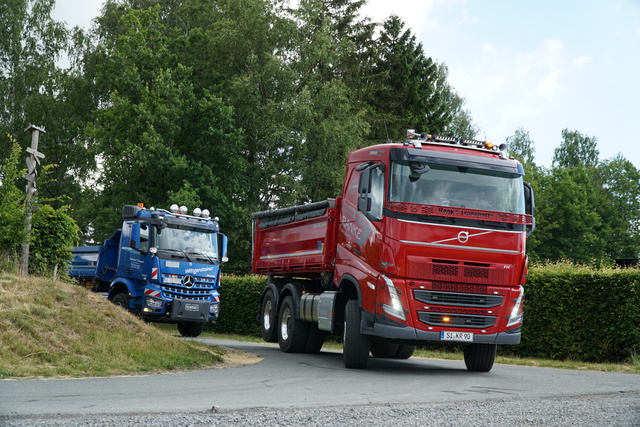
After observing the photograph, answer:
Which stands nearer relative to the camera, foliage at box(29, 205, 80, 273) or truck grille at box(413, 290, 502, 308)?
truck grille at box(413, 290, 502, 308)

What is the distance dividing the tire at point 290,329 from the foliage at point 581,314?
6018 millimetres

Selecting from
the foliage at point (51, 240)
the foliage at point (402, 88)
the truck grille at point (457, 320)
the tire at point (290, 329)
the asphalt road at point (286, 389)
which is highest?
the foliage at point (402, 88)

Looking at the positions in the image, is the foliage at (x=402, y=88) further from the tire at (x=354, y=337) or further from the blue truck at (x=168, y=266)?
the tire at (x=354, y=337)

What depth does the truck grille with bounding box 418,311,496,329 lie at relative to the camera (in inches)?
480

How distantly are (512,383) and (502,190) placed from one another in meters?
A: 3.16

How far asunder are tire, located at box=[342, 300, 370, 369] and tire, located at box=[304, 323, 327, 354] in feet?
11.6

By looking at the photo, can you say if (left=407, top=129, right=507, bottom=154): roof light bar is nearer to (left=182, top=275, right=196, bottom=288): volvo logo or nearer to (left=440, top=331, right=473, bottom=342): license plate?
(left=440, top=331, right=473, bottom=342): license plate

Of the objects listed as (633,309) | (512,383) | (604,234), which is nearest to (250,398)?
(512,383)

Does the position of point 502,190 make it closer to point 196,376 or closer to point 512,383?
point 512,383

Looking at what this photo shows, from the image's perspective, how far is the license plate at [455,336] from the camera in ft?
40.0

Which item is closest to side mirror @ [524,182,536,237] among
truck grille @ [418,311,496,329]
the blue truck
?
truck grille @ [418,311,496,329]

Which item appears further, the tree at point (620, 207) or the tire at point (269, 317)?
the tree at point (620, 207)

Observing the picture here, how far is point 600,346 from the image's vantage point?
1753 centimetres

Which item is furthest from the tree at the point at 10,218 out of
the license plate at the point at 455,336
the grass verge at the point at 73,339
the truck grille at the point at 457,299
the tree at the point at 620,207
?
the tree at the point at 620,207
